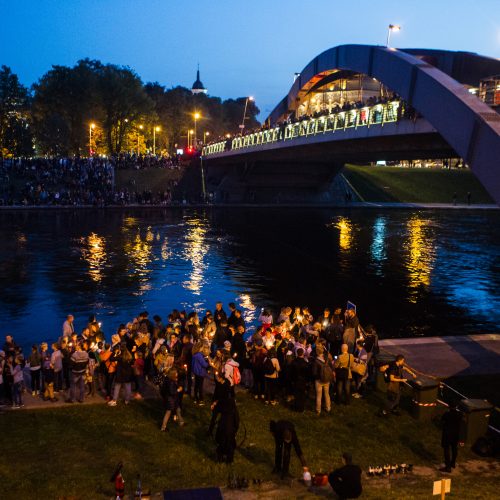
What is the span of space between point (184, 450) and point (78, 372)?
3.01 metres

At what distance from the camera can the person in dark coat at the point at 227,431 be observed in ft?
31.3

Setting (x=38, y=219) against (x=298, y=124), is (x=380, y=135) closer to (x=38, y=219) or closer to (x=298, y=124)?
(x=298, y=124)

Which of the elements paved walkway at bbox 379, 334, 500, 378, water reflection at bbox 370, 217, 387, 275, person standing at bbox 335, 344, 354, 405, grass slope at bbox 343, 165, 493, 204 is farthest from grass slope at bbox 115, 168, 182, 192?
person standing at bbox 335, 344, 354, 405

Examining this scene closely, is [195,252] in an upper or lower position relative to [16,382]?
lower

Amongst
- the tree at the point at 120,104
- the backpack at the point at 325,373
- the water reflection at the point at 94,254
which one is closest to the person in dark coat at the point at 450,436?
the backpack at the point at 325,373

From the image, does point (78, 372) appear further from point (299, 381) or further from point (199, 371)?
point (299, 381)

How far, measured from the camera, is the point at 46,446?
33.3ft

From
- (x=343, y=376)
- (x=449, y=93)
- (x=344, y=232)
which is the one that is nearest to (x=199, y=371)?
(x=343, y=376)

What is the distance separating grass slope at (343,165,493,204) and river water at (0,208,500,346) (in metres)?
30.3

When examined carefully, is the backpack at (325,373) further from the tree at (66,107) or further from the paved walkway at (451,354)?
the tree at (66,107)

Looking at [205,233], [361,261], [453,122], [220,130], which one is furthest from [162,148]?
[453,122]

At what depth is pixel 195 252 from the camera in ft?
121

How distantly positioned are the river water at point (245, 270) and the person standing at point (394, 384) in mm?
8382

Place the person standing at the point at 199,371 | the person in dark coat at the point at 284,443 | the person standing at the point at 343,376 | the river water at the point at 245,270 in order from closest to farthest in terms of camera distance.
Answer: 1. the person in dark coat at the point at 284,443
2. the person standing at the point at 199,371
3. the person standing at the point at 343,376
4. the river water at the point at 245,270
